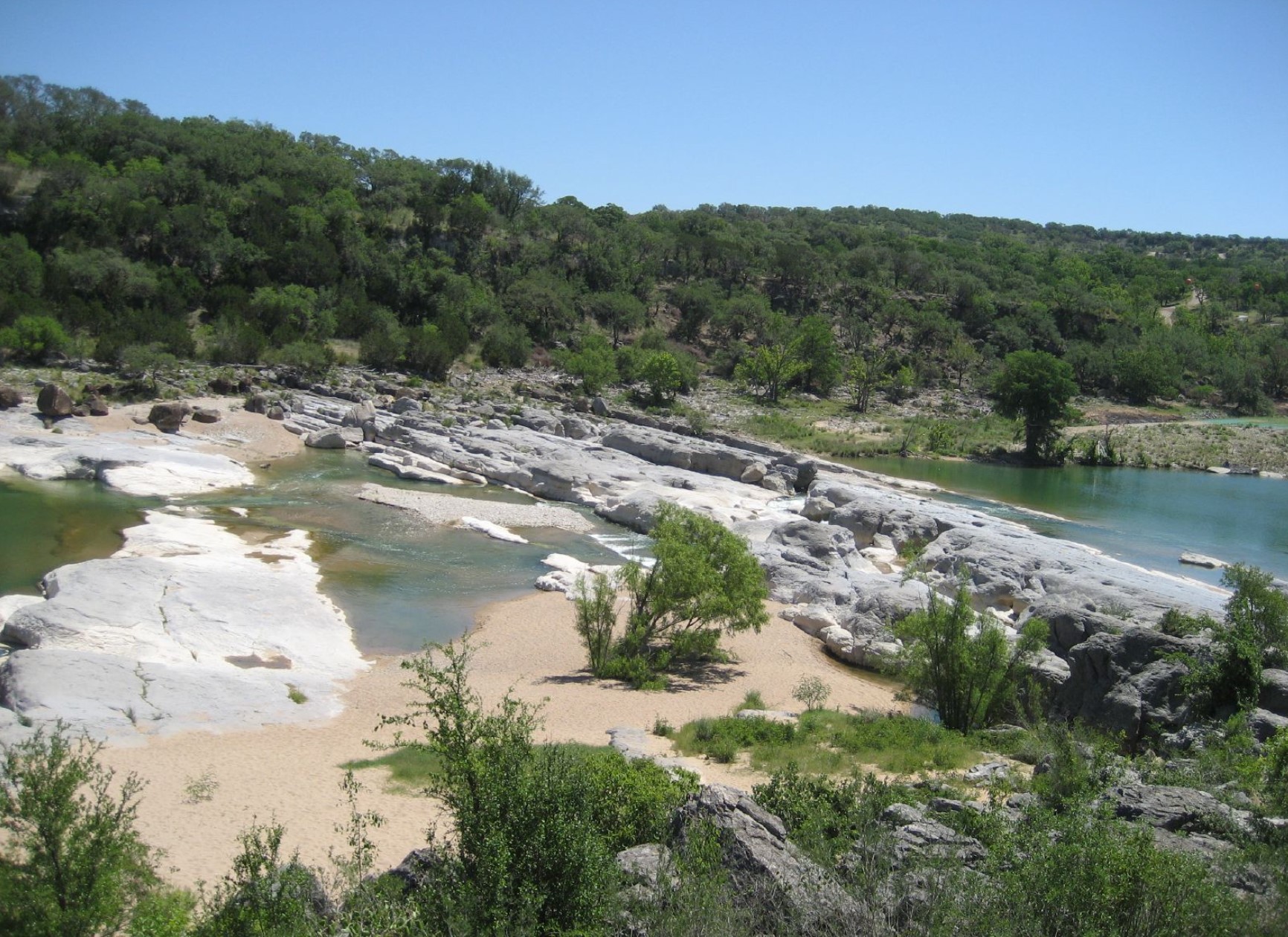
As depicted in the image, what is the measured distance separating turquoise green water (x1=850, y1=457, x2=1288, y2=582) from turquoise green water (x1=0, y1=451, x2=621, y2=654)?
85.9 ft

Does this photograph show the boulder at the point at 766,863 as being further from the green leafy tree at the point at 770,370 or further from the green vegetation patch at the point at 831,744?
the green leafy tree at the point at 770,370

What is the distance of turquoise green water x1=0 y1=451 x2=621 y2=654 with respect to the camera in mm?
25875

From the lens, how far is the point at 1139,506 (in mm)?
55375

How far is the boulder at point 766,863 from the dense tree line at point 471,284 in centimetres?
5712

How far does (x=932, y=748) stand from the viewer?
17.2m

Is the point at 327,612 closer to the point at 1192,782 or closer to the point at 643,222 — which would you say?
the point at 1192,782

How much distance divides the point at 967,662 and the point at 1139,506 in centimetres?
4278

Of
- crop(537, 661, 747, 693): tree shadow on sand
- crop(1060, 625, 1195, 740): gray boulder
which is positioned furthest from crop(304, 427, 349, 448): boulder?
crop(1060, 625, 1195, 740): gray boulder

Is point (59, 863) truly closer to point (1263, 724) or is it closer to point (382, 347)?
point (1263, 724)

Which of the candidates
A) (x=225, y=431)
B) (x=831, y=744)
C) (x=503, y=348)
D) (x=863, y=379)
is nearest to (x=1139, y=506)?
(x=863, y=379)

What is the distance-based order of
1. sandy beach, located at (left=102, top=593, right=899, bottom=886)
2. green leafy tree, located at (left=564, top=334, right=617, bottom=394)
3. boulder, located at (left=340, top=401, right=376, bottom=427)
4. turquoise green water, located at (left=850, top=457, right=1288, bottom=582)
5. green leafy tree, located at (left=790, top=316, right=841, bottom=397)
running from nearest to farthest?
sandy beach, located at (left=102, top=593, right=899, bottom=886) < turquoise green water, located at (left=850, top=457, right=1288, bottom=582) < boulder, located at (left=340, top=401, right=376, bottom=427) < green leafy tree, located at (left=564, top=334, right=617, bottom=394) < green leafy tree, located at (left=790, top=316, right=841, bottom=397)

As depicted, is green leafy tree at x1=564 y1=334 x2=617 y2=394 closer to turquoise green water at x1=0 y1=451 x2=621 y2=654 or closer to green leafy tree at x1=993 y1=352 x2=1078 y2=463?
turquoise green water at x1=0 y1=451 x2=621 y2=654

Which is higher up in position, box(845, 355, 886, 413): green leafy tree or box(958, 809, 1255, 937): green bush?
box(845, 355, 886, 413): green leafy tree

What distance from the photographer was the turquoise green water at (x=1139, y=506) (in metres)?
44.2
